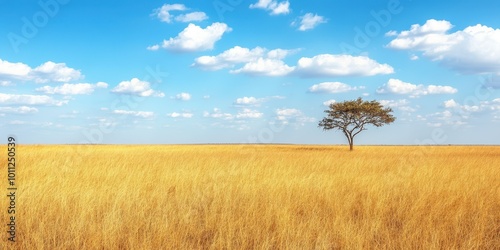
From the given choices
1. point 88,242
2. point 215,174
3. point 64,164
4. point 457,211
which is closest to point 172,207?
point 88,242

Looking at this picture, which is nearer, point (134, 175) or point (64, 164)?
point (134, 175)

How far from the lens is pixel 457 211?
19.9ft

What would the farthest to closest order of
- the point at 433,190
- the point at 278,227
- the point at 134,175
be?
the point at 134,175
the point at 433,190
the point at 278,227

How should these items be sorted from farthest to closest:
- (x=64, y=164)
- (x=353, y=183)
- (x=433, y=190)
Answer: (x=64, y=164) < (x=353, y=183) < (x=433, y=190)

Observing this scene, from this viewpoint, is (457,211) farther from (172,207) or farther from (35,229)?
(35,229)

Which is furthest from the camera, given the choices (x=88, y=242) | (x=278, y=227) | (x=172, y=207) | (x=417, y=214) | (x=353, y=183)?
(x=353, y=183)

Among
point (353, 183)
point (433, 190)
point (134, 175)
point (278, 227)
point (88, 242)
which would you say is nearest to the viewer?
point (88, 242)

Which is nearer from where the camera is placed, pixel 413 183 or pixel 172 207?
pixel 172 207

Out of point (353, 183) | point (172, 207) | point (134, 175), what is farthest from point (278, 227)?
point (134, 175)

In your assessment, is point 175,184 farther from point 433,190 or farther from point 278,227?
point 433,190

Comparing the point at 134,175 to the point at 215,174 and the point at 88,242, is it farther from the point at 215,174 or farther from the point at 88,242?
the point at 88,242

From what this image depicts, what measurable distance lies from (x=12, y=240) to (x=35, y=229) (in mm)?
492

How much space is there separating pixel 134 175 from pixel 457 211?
312 inches

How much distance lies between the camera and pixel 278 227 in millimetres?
5230
